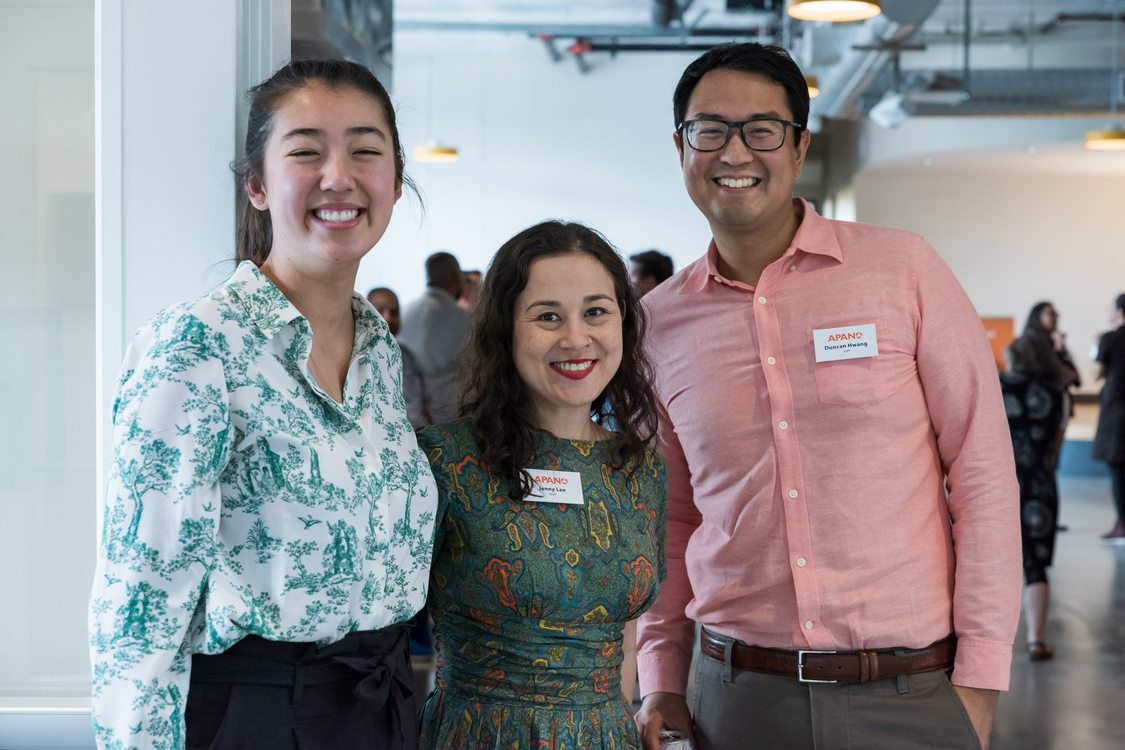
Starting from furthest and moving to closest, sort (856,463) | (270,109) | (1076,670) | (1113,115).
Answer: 1. (1113,115)
2. (1076,670)
3. (856,463)
4. (270,109)

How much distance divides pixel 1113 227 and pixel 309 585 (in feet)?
53.3

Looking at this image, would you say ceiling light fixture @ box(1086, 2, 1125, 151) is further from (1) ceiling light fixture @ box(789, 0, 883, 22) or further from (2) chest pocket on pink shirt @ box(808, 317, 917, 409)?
(2) chest pocket on pink shirt @ box(808, 317, 917, 409)

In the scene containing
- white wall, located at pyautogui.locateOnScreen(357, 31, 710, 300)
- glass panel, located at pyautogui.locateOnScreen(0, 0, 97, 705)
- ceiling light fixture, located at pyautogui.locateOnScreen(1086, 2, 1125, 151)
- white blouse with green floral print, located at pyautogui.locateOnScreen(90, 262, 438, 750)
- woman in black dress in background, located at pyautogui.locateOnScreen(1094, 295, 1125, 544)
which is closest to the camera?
white blouse with green floral print, located at pyautogui.locateOnScreen(90, 262, 438, 750)

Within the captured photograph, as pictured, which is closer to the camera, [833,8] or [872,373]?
[872,373]

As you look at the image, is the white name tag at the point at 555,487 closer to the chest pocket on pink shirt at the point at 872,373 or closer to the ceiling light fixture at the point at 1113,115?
the chest pocket on pink shirt at the point at 872,373

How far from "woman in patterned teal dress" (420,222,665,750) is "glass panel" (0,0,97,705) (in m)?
0.64

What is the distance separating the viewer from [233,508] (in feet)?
5.01

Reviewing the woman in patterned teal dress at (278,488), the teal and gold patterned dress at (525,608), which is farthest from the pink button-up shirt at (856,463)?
the woman in patterned teal dress at (278,488)

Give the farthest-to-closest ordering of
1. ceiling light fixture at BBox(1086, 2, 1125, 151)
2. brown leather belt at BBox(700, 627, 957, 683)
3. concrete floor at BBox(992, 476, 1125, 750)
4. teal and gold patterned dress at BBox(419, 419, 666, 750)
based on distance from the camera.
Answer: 1. ceiling light fixture at BBox(1086, 2, 1125, 151)
2. concrete floor at BBox(992, 476, 1125, 750)
3. brown leather belt at BBox(700, 627, 957, 683)
4. teal and gold patterned dress at BBox(419, 419, 666, 750)

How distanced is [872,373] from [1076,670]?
448cm

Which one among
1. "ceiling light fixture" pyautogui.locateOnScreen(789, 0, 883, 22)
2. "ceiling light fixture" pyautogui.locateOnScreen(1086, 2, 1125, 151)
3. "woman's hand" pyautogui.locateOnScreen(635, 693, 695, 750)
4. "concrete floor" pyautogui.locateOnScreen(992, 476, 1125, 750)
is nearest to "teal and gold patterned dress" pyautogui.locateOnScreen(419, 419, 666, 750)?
"woman's hand" pyautogui.locateOnScreen(635, 693, 695, 750)

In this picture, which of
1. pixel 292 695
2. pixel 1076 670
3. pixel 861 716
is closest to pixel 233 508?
pixel 292 695

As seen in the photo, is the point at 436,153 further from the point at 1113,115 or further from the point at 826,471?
the point at 826,471

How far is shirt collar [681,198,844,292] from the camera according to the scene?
2290 millimetres
